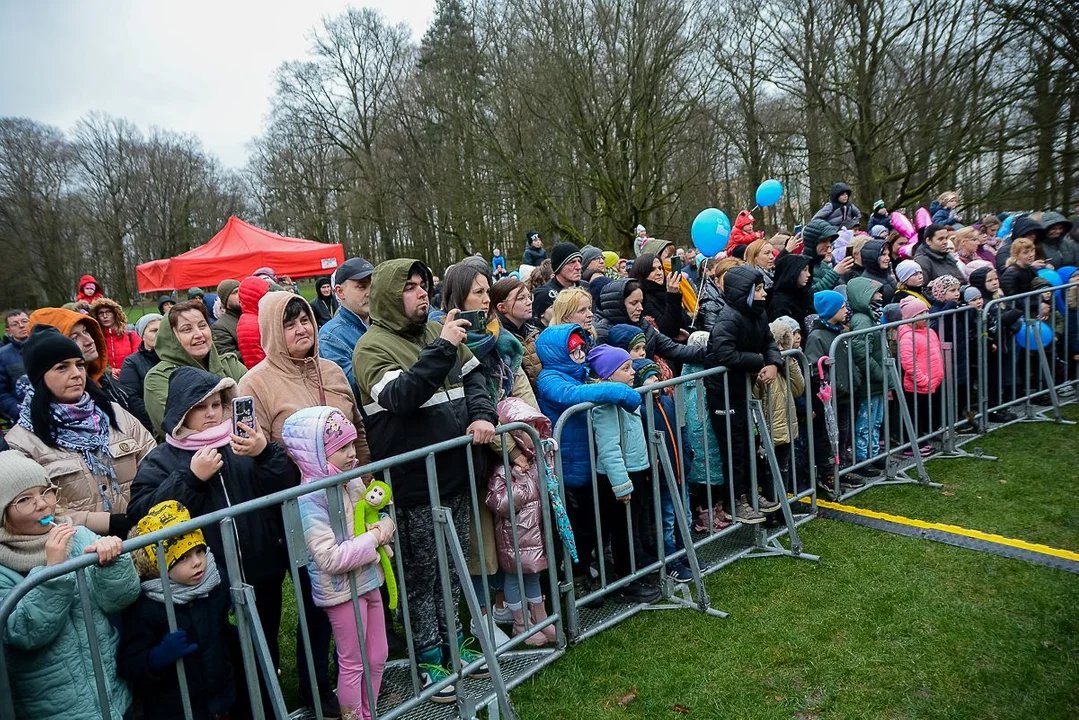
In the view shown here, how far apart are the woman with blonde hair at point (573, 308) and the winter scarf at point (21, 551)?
9.83ft

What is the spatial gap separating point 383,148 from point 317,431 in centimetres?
3040

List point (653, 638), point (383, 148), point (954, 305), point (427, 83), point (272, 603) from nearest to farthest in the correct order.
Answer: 1. point (272, 603)
2. point (653, 638)
3. point (954, 305)
4. point (427, 83)
5. point (383, 148)

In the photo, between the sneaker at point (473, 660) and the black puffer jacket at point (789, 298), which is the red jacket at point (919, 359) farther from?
the sneaker at point (473, 660)

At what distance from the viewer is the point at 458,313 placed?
3605 mm

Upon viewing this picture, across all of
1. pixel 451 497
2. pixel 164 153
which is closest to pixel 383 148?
pixel 164 153

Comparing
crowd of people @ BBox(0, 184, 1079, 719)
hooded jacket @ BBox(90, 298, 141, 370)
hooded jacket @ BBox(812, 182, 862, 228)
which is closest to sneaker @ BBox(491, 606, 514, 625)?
crowd of people @ BBox(0, 184, 1079, 719)

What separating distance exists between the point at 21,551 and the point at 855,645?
12.9 ft

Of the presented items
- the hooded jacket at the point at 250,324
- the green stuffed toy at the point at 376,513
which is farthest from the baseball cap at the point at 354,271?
the green stuffed toy at the point at 376,513

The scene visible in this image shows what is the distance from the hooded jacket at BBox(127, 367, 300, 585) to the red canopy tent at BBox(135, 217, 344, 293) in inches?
580

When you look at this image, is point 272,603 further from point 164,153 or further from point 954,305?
point 164,153

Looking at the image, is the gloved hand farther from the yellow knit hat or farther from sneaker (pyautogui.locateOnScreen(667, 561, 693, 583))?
sneaker (pyautogui.locateOnScreen(667, 561, 693, 583))

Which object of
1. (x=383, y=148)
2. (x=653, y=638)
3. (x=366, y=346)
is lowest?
(x=653, y=638)

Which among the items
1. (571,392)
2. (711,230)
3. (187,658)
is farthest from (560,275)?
(187,658)

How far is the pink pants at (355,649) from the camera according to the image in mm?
3254
